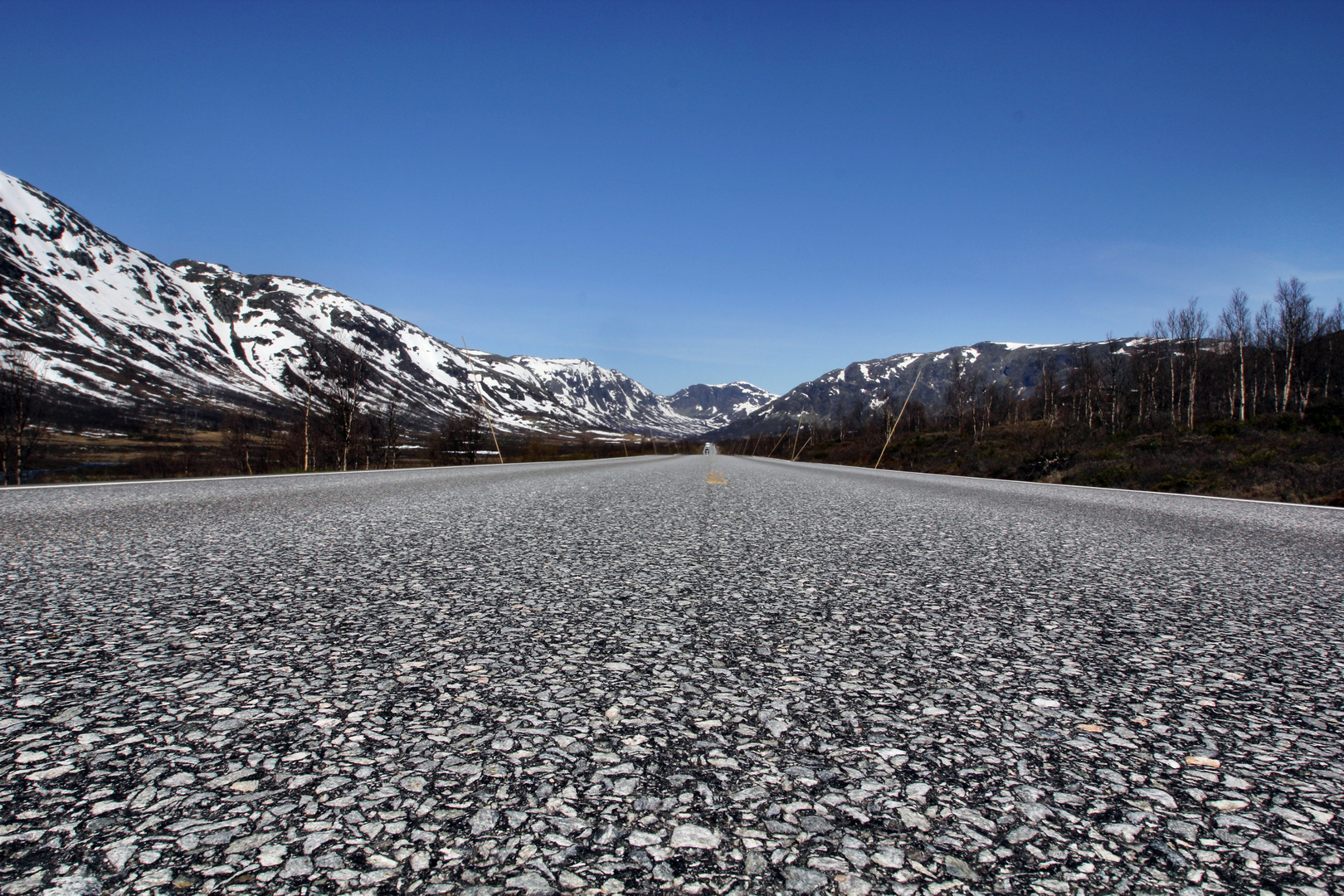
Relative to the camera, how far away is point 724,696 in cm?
281

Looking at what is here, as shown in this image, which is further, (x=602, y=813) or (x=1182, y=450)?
(x=1182, y=450)

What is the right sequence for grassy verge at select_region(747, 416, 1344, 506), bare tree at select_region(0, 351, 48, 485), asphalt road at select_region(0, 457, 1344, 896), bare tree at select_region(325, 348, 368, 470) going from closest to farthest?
asphalt road at select_region(0, 457, 1344, 896)
grassy verge at select_region(747, 416, 1344, 506)
bare tree at select_region(0, 351, 48, 485)
bare tree at select_region(325, 348, 368, 470)

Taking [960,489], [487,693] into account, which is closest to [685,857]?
[487,693]

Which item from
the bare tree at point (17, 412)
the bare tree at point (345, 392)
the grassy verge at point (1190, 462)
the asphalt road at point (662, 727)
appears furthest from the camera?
the bare tree at point (345, 392)

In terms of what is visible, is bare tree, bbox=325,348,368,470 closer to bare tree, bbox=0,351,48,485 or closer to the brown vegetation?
bare tree, bbox=0,351,48,485

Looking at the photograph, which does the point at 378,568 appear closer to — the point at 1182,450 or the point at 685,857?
the point at 685,857

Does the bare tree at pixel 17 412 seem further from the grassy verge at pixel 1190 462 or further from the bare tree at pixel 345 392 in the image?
the grassy verge at pixel 1190 462

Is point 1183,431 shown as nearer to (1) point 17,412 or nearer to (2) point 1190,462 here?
(2) point 1190,462

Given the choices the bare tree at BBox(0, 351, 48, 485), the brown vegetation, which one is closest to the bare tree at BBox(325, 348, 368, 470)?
the bare tree at BBox(0, 351, 48, 485)

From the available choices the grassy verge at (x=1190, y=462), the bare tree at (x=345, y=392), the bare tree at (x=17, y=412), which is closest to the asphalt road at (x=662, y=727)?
the grassy verge at (x=1190, y=462)

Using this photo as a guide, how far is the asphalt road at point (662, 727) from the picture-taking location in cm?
166

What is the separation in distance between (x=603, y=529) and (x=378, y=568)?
10.6 feet

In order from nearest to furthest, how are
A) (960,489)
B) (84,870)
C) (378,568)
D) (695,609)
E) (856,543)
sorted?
1. (84,870)
2. (695,609)
3. (378,568)
4. (856,543)
5. (960,489)

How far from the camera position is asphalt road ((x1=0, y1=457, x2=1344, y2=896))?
5.45 feet
